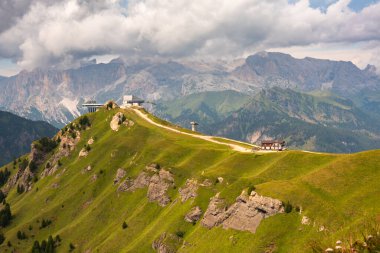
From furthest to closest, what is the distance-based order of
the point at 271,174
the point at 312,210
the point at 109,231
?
the point at 109,231, the point at 271,174, the point at 312,210

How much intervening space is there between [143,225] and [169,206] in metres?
13.5

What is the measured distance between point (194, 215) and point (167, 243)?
14.1 meters

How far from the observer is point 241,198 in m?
131

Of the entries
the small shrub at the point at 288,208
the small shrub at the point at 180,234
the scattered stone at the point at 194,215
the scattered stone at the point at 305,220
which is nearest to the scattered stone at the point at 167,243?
the small shrub at the point at 180,234

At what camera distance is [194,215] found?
15075cm

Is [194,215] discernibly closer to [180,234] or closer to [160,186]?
[180,234]

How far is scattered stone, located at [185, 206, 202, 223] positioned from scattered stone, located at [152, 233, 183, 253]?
8482 mm

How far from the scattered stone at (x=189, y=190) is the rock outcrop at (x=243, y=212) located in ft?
67.4

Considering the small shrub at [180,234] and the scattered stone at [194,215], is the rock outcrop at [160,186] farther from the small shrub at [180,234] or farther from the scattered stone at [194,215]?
the small shrub at [180,234]

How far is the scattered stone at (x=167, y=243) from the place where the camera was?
5620 inches

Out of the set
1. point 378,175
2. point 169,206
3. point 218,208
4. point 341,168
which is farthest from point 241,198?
point 169,206

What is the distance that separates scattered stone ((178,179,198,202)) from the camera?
536 ft

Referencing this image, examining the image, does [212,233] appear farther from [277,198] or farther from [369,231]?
[369,231]

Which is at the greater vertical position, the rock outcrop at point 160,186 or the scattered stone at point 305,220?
the scattered stone at point 305,220
